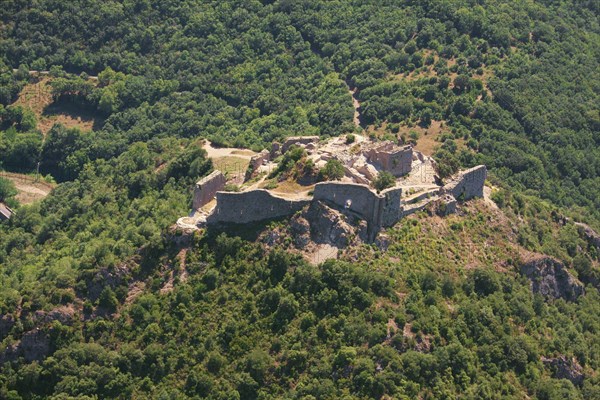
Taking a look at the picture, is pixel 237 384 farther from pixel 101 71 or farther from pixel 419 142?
pixel 101 71

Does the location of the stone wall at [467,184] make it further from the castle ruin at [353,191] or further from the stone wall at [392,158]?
the stone wall at [392,158]

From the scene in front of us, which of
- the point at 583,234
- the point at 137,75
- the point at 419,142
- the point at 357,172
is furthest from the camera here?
the point at 137,75

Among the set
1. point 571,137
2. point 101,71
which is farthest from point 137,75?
point 571,137

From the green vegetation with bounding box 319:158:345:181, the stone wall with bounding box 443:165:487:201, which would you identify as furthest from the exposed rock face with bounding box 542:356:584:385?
the green vegetation with bounding box 319:158:345:181

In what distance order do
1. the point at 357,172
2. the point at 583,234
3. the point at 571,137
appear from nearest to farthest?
1. the point at 357,172
2. the point at 583,234
3. the point at 571,137

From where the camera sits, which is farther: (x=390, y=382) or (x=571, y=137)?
(x=571, y=137)

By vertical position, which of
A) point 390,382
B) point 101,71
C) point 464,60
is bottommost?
point 101,71

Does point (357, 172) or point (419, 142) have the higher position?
point (357, 172)

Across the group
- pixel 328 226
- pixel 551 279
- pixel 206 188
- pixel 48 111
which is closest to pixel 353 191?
pixel 328 226
